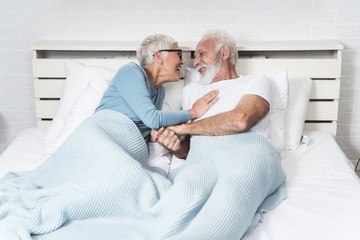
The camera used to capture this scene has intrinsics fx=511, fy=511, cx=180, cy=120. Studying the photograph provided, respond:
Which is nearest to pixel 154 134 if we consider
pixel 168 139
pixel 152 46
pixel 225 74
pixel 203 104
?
pixel 168 139

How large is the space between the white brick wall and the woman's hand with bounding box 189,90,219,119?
669 mm

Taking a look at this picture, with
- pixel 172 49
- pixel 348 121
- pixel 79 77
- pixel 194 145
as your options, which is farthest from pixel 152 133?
pixel 348 121

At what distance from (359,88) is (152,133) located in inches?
57.2

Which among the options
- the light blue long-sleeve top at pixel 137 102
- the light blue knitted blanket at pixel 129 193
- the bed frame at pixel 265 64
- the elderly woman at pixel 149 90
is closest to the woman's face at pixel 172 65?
the elderly woman at pixel 149 90

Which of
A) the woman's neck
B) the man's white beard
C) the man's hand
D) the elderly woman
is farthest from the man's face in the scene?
the man's hand

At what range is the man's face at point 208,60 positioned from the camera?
8.66 feet

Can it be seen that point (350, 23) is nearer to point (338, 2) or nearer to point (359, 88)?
point (338, 2)

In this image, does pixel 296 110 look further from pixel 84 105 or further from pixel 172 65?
pixel 84 105

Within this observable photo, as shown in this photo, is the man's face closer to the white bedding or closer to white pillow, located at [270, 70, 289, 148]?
white pillow, located at [270, 70, 289, 148]

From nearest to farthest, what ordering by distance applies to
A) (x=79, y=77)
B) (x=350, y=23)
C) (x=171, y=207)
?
(x=171, y=207)
(x=79, y=77)
(x=350, y=23)

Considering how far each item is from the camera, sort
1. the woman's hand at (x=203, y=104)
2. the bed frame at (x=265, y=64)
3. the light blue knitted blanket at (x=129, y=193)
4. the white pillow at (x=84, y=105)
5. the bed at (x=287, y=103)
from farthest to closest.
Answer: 1. the bed frame at (x=265, y=64)
2. the white pillow at (x=84, y=105)
3. the woman's hand at (x=203, y=104)
4. the bed at (x=287, y=103)
5. the light blue knitted blanket at (x=129, y=193)

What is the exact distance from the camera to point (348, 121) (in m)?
3.19

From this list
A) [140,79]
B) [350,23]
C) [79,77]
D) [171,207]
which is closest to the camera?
[171,207]

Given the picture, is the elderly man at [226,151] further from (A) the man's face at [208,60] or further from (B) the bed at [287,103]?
(B) the bed at [287,103]
